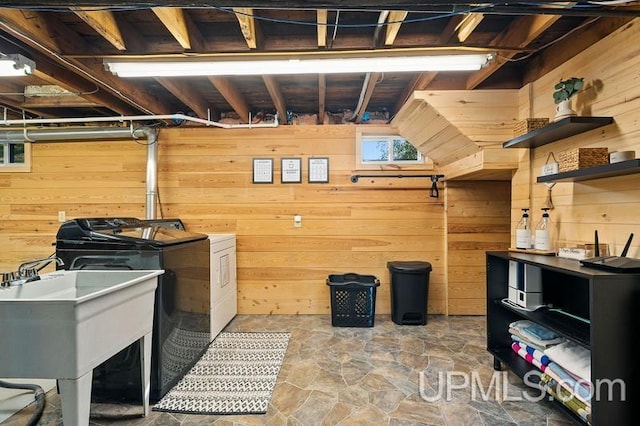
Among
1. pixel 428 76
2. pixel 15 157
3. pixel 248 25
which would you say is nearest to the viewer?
pixel 248 25

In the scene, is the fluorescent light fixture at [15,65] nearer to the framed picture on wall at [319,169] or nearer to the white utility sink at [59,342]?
the white utility sink at [59,342]

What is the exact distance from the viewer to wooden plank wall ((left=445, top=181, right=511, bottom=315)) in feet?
11.5

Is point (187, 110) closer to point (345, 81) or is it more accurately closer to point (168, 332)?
point (345, 81)

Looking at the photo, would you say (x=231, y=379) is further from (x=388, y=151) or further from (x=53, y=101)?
(x=53, y=101)

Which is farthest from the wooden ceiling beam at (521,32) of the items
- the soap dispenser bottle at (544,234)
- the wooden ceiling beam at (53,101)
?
the wooden ceiling beam at (53,101)

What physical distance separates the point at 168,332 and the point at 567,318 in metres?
2.50

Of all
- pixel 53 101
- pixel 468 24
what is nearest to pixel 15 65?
pixel 53 101

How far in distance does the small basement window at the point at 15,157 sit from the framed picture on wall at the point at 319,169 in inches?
132

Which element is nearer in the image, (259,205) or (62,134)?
(62,134)

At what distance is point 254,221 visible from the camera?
143 inches

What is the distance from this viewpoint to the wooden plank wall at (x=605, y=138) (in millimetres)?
1637

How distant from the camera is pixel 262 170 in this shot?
11.9ft

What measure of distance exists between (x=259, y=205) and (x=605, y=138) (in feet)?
9.94

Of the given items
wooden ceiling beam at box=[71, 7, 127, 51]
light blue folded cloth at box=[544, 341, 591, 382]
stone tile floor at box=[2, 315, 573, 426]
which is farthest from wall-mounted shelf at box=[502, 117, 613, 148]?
wooden ceiling beam at box=[71, 7, 127, 51]
